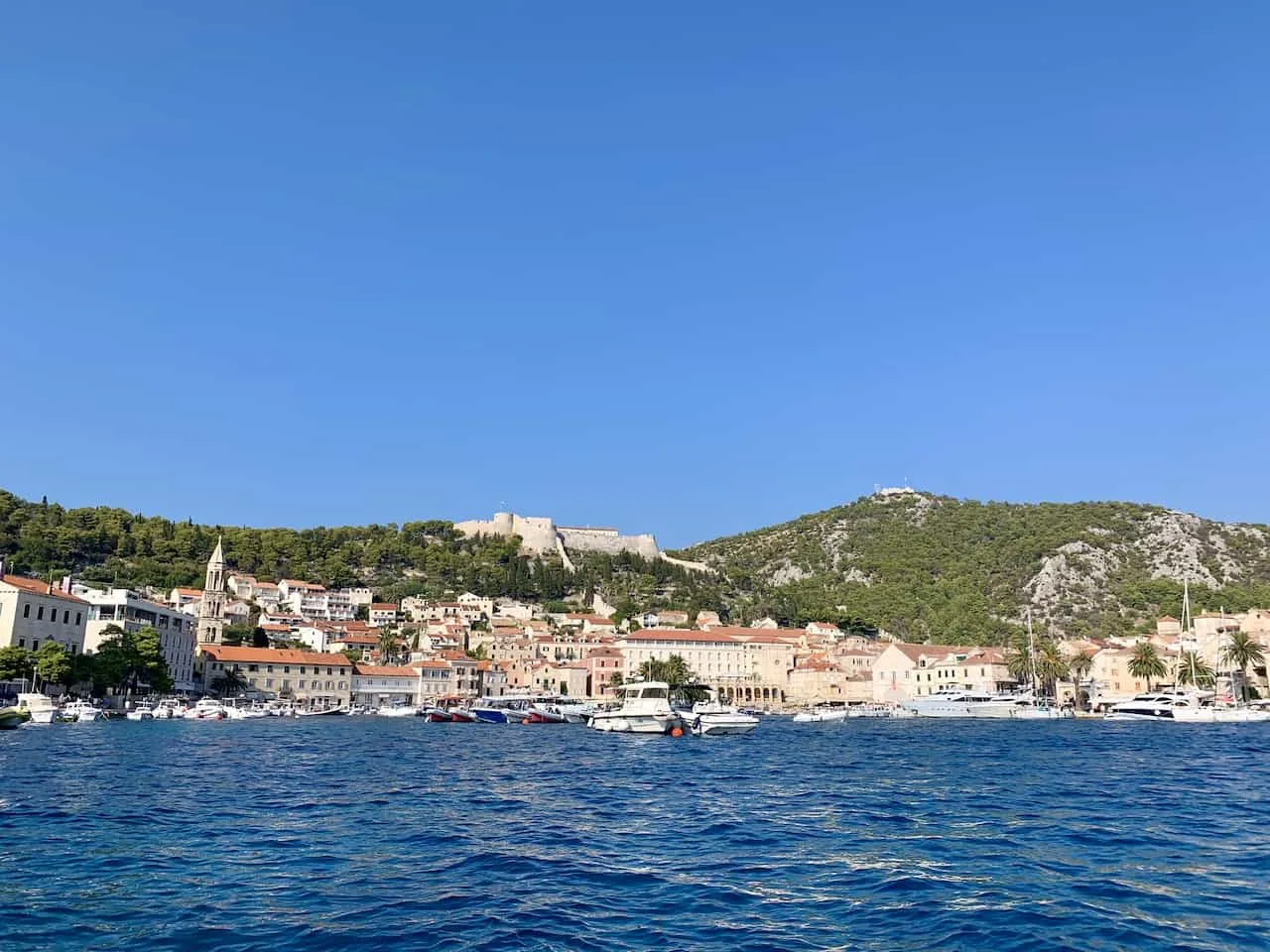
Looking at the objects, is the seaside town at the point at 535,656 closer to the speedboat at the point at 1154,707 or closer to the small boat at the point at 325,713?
the speedboat at the point at 1154,707

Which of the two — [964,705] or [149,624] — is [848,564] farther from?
[149,624]

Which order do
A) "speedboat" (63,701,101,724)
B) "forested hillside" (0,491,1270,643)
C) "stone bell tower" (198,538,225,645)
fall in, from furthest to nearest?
"forested hillside" (0,491,1270,643), "stone bell tower" (198,538,225,645), "speedboat" (63,701,101,724)

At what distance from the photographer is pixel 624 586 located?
166 m

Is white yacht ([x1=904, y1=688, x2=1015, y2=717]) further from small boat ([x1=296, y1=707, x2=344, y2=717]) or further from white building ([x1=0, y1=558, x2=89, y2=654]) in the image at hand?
white building ([x1=0, y1=558, x2=89, y2=654])

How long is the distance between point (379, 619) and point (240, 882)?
13196cm

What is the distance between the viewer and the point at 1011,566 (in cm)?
15050

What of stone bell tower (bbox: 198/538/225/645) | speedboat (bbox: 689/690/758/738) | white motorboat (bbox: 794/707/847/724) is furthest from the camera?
stone bell tower (bbox: 198/538/225/645)

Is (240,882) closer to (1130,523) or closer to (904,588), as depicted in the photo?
(904,588)

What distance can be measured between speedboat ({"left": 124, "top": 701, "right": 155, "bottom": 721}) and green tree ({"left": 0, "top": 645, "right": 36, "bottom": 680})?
6971 millimetres

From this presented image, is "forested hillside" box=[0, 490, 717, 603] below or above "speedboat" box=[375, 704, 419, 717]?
above

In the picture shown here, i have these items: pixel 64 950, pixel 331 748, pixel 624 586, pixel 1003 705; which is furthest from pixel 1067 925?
pixel 624 586

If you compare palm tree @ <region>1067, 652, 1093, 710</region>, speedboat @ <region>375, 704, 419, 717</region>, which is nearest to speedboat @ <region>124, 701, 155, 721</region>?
speedboat @ <region>375, 704, 419, 717</region>

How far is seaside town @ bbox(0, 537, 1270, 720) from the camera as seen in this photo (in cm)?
8331

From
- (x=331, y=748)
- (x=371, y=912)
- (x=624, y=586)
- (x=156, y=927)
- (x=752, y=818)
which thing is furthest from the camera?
(x=624, y=586)
